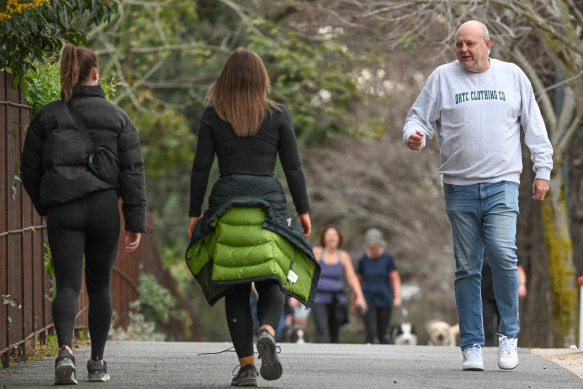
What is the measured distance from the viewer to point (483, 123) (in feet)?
23.8

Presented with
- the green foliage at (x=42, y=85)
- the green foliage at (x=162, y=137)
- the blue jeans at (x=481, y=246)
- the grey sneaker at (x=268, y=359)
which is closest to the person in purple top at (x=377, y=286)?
Result: the green foliage at (x=42, y=85)

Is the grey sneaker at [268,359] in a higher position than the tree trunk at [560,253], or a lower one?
higher

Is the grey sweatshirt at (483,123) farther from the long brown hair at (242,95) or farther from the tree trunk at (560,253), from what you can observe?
the tree trunk at (560,253)

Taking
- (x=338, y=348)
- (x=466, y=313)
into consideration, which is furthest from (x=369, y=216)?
(x=466, y=313)

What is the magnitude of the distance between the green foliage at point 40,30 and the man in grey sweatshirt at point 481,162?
2.18 meters

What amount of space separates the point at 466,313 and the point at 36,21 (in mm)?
3252

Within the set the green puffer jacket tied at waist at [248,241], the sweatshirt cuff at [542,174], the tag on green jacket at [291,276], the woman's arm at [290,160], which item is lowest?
the tag on green jacket at [291,276]

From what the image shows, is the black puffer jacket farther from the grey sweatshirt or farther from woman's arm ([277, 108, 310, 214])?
the grey sweatshirt

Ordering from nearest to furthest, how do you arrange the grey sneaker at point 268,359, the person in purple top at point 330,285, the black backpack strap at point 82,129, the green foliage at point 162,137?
the grey sneaker at point 268,359 < the black backpack strap at point 82,129 < the person in purple top at point 330,285 < the green foliage at point 162,137

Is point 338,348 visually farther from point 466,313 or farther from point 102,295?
point 102,295

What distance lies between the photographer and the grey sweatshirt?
23.8 feet

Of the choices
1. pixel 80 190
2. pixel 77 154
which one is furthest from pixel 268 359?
pixel 77 154

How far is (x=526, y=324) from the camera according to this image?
17.7 metres

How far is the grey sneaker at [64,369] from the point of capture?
19.2ft
